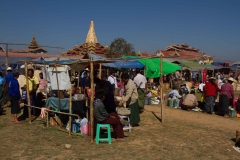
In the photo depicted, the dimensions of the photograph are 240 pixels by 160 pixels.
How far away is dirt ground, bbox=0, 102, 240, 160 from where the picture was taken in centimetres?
449

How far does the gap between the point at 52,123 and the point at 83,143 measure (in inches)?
77.1

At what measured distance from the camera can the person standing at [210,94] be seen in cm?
874

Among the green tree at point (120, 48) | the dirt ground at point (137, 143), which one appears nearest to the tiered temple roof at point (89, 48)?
the green tree at point (120, 48)

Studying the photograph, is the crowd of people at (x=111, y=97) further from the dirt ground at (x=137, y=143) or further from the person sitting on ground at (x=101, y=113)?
the dirt ground at (x=137, y=143)

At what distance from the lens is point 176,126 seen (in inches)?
268

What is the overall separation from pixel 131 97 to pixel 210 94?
3.99m

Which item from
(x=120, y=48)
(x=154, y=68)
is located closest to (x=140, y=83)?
(x=154, y=68)

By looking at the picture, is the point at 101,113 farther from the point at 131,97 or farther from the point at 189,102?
the point at 189,102

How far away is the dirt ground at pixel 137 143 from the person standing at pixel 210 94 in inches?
61.1

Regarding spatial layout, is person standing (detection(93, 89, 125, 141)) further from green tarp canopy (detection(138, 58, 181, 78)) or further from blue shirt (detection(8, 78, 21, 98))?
green tarp canopy (detection(138, 58, 181, 78))

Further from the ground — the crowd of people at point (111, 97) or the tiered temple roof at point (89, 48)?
the tiered temple roof at point (89, 48)

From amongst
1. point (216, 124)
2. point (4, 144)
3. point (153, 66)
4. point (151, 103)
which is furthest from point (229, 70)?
point (4, 144)

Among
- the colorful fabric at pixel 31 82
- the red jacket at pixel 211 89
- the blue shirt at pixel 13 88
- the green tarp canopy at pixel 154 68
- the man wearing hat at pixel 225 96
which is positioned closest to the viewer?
the blue shirt at pixel 13 88

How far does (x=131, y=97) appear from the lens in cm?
636
